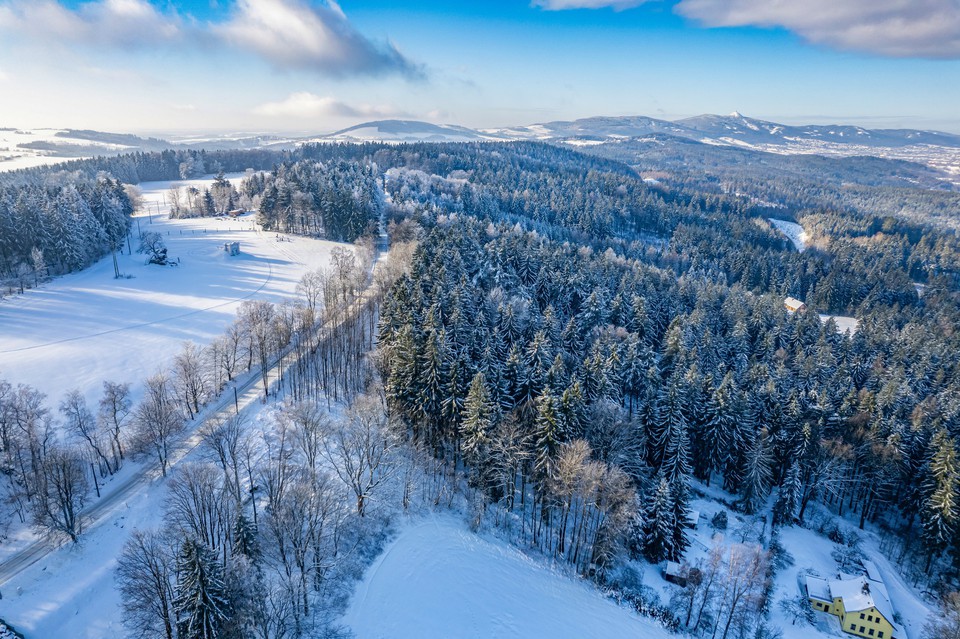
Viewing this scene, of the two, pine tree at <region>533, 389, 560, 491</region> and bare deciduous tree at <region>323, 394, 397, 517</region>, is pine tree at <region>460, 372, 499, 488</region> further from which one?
bare deciduous tree at <region>323, 394, 397, 517</region>

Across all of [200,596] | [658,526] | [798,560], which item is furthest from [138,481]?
[798,560]

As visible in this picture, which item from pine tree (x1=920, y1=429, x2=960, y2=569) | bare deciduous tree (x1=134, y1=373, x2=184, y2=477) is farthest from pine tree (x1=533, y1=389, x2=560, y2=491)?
pine tree (x1=920, y1=429, x2=960, y2=569)

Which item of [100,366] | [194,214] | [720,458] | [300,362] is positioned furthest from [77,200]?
[720,458]

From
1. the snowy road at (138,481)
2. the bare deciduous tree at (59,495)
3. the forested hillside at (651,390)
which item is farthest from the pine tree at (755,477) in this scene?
the bare deciduous tree at (59,495)

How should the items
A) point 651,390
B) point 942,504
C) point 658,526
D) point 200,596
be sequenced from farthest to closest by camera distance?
point 651,390 → point 942,504 → point 658,526 → point 200,596

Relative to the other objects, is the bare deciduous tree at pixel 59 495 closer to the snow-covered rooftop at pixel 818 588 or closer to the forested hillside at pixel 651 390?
the forested hillside at pixel 651 390

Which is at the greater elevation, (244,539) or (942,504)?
(244,539)

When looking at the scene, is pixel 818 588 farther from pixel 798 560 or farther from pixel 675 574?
pixel 675 574

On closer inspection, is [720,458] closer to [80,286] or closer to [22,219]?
[80,286]
